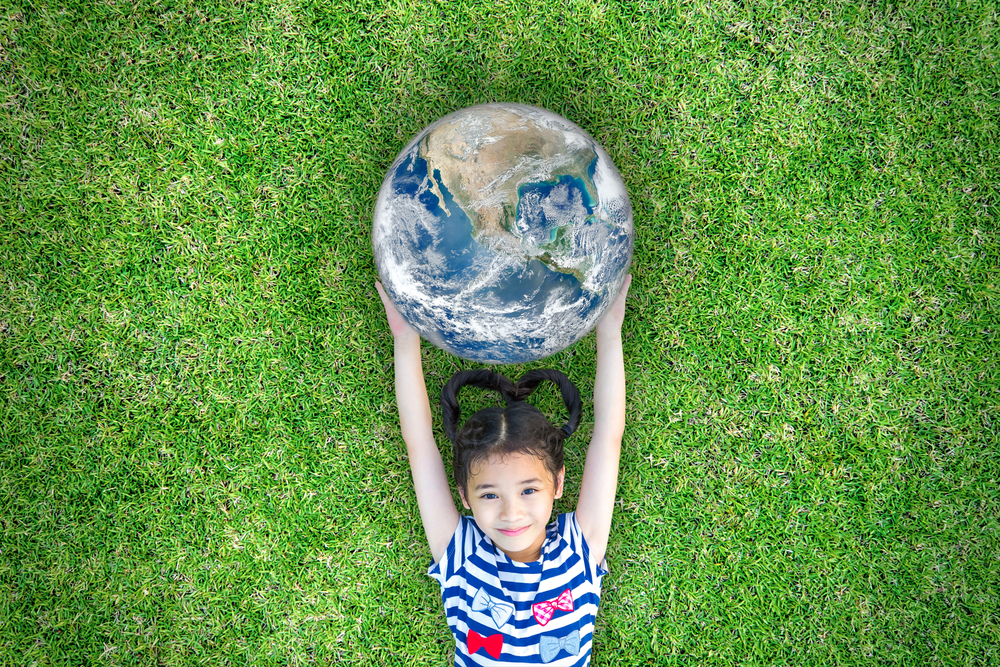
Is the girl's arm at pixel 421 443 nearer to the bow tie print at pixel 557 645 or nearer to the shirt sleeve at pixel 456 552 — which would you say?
the shirt sleeve at pixel 456 552

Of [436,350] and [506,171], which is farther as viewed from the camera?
[436,350]

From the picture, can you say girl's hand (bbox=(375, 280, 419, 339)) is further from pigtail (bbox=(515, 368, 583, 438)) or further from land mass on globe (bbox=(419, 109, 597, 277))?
land mass on globe (bbox=(419, 109, 597, 277))

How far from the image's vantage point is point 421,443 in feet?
10.8

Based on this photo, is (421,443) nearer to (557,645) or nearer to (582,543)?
(582,543)

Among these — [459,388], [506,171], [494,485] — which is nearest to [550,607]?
[494,485]

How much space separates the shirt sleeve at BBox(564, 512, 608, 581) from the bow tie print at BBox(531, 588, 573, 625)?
173 mm

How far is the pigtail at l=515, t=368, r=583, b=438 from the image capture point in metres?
3.33

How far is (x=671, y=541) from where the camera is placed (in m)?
3.60

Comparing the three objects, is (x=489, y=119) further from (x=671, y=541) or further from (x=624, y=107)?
(x=671, y=541)

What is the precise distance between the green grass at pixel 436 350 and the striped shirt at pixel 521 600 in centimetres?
48

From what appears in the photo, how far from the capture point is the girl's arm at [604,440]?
3248mm

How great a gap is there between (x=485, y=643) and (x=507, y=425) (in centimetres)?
115

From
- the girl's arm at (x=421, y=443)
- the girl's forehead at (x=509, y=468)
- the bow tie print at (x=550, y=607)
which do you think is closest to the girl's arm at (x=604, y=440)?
the bow tie print at (x=550, y=607)

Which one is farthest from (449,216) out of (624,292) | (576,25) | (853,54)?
(853,54)
